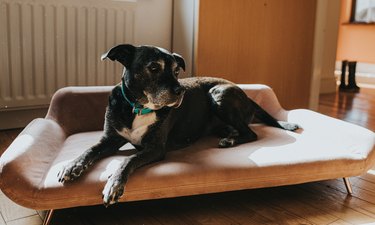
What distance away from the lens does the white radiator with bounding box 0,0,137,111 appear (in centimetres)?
265

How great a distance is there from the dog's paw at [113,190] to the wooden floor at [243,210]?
0.18 m

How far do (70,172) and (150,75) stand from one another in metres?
0.49

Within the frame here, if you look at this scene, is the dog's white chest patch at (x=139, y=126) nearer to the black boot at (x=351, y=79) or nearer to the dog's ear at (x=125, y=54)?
the dog's ear at (x=125, y=54)

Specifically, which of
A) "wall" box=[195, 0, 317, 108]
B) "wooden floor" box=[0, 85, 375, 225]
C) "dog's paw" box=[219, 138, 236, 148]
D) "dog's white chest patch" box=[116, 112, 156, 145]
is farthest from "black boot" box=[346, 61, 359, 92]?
"dog's white chest patch" box=[116, 112, 156, 145]

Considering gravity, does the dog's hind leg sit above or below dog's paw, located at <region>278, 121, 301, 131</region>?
above

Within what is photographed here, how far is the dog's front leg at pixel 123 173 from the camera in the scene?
148 cm

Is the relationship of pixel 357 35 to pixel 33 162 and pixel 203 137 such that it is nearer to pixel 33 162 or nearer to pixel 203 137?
pixel 203 137

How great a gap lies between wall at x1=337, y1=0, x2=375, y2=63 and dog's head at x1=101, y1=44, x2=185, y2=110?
5292mm

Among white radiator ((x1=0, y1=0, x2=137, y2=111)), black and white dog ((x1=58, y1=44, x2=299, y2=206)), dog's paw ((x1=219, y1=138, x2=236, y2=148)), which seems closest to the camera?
black and white dog ((x1=58, y1=44, x2=299, y2=206))

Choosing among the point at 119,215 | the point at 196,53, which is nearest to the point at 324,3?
the point at 196,53

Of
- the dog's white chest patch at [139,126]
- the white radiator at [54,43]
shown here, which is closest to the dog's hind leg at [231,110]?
the dog's white chest patch at [139,126]

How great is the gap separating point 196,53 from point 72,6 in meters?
0.89

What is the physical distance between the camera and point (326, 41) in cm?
503

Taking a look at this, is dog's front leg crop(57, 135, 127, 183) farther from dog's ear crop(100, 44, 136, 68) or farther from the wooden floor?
dog's ear crop(100, 44, 136, 68)
